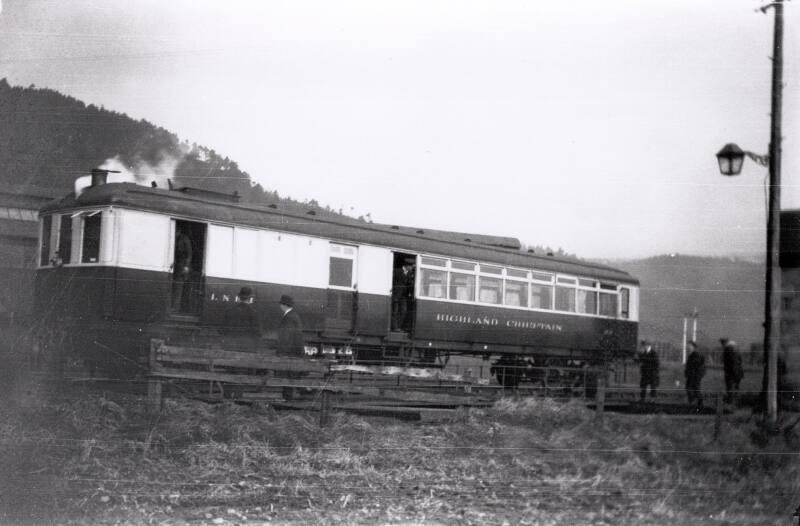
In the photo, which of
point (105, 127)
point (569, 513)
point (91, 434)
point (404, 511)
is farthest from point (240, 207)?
point (569, 513)

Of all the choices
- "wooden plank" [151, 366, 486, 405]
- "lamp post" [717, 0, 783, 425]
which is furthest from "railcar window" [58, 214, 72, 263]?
"lamp post" [717, 0, 783, 425]

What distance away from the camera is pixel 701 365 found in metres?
4.37

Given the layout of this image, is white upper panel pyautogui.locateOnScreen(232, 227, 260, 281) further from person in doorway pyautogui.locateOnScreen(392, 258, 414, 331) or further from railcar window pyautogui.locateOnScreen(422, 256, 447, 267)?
railcar window pyautogui.locateOnScreen(422, 256, 447, 267)

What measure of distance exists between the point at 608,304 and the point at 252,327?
381 centimetres

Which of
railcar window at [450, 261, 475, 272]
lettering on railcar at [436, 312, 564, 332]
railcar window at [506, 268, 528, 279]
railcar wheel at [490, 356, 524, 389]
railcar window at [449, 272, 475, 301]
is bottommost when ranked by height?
railcar wheel at [490, 356, 524, 389]

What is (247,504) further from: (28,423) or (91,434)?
(28,423)

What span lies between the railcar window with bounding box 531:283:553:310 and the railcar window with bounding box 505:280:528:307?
0.10 m

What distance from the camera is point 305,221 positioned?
20.2 feet

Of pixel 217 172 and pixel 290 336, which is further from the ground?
pixel 217 172

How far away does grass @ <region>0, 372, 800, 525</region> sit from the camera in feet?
13.4

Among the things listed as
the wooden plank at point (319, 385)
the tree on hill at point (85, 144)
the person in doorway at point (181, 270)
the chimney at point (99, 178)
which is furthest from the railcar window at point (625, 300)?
the chimney at point (99, 178)

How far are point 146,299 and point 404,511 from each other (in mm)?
3074

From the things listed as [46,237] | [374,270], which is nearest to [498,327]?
[374,270]

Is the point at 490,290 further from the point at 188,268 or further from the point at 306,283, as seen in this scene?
the point at 188,268
